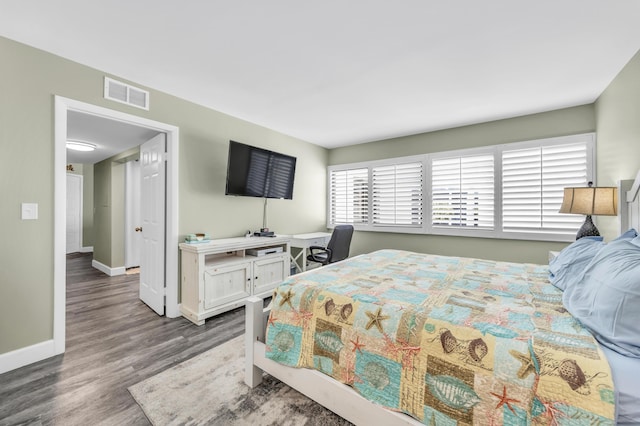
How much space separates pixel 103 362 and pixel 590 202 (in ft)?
14.8

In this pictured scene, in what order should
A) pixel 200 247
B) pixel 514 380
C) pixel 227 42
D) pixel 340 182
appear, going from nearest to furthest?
1. pixel 514 380
2. pixel 227 42
3. pixel 200 247
4. pixel 340 182

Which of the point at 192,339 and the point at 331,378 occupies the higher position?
the point at 331,378

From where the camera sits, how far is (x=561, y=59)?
2.23 metres

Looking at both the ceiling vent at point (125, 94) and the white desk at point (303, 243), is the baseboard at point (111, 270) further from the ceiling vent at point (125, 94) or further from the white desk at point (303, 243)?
the ceiling vent at point (125, 94)

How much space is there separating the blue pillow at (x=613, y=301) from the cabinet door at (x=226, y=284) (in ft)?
9.58

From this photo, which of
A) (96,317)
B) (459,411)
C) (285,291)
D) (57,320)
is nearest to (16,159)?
(57,320)

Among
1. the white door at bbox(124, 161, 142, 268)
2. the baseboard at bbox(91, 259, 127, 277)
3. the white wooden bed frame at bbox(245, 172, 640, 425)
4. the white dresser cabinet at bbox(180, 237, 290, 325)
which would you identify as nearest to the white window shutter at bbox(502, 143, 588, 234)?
the white wooden bed frame at bbox(245, 172, 640, 425)

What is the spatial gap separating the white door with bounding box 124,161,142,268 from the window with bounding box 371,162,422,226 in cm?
469

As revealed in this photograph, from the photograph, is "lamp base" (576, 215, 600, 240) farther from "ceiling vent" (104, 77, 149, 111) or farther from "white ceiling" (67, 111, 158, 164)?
"white ceiling" (67, 111, 158, 164)

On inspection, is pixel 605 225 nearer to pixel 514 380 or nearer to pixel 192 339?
pixel 514 380

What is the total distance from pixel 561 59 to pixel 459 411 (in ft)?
9.37

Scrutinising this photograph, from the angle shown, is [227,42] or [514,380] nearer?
[514,380]

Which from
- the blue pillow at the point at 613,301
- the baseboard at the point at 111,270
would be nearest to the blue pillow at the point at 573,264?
the blue pillow at the point at 613,301

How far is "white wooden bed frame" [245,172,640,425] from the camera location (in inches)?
50.8
